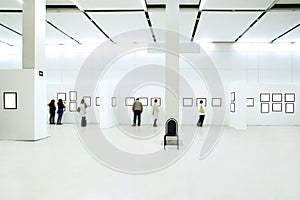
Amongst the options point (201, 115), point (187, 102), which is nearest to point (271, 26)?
point (201, 115)

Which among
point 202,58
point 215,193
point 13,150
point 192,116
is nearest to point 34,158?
point 13,150

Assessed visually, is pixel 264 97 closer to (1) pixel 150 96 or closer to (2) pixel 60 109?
(1) pixel 150 96

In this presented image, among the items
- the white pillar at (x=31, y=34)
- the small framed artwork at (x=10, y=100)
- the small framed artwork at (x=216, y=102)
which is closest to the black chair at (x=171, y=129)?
the white pillar at (x=31, y=34)

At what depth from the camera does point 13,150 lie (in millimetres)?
10344

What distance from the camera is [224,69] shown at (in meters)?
24.1

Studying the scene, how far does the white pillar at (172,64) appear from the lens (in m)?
11.7

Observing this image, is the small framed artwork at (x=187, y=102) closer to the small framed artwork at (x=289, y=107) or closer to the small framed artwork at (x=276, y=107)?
the small framed artwork at (x=276, y=107)

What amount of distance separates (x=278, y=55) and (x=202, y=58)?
590 cm

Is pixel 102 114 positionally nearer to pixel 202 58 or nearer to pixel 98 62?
pixel 98 62

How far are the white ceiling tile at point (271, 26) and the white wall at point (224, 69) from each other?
1.68 metres

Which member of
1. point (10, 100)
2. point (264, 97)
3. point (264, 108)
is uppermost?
point (264, 97)

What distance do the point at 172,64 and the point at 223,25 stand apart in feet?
27.2

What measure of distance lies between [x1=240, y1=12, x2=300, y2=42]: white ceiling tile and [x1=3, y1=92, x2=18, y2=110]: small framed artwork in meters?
13.0

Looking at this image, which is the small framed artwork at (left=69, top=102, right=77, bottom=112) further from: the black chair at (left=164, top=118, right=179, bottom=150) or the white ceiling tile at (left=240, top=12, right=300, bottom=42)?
the black chair at (left=164, top=118, right=179, bottom=150)
